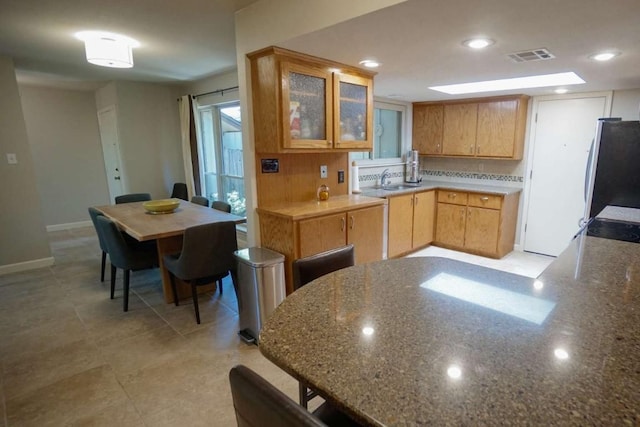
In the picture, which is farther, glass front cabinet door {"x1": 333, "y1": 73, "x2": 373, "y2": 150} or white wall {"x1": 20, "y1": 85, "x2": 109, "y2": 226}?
white wall {"x1": 20, "y1": 85, "x2": 109, "y2": 226}

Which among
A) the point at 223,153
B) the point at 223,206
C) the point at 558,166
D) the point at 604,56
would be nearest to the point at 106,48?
the point at 223,206

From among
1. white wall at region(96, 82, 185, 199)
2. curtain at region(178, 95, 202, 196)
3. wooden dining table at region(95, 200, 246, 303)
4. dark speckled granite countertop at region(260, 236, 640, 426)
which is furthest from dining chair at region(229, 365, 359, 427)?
white wall at region(96, 82, 185, 199)

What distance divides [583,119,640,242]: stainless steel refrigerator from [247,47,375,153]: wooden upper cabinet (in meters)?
2.04

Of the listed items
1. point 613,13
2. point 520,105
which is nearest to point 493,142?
point 520,105

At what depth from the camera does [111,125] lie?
219 inches

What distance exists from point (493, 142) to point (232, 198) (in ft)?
12.4

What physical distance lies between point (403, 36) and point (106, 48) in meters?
2.52

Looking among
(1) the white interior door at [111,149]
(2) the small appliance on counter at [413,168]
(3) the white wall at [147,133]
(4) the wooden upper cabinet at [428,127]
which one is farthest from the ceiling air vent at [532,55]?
(1) the white interior door at [111,149]

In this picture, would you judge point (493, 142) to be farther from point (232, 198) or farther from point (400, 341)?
point (400, 341)

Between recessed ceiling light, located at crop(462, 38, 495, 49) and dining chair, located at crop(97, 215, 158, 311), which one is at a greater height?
recessed ceiling light, located at crop(462, 38, 495, 49)

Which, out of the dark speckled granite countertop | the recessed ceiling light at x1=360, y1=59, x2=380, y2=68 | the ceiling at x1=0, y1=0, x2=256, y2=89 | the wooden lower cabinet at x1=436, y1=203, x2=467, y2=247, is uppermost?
the ceiling at x1=0, y1=0, x2=256, y2=89

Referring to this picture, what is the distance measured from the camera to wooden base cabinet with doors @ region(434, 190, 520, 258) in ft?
13.6

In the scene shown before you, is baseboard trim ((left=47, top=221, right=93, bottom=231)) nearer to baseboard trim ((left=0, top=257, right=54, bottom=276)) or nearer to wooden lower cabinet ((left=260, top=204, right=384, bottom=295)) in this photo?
baseboard trim ((left=0, top=257, right=54, bottom=276))

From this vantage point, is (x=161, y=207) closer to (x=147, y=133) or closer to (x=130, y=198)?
(x=130, y=198)
